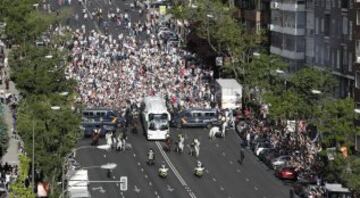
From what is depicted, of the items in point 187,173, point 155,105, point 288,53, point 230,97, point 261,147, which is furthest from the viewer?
point 288,53

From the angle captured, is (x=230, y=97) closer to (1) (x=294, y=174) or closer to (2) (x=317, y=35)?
(2) (x=317, y=35)

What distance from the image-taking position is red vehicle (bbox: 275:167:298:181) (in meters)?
122

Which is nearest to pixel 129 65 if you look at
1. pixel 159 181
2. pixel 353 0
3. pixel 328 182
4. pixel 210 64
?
pixel 210 64

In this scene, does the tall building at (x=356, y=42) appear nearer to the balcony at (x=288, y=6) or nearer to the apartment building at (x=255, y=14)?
the balcony at (x=288, y=6)

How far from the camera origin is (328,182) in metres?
112

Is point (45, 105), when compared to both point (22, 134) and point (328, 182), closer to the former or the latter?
point (22, 134)

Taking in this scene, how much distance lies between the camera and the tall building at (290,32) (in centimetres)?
16262

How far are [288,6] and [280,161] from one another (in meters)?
43.7

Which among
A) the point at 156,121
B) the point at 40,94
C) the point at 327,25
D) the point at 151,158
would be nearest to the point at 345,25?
the point at 327,25

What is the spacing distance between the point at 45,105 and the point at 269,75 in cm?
3829

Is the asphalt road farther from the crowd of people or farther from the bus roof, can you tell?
the bus roof

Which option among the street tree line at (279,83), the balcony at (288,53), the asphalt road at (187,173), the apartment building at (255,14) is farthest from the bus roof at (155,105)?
the apartment building at (255,14)

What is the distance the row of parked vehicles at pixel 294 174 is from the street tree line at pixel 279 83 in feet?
3.72

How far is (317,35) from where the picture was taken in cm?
15625
